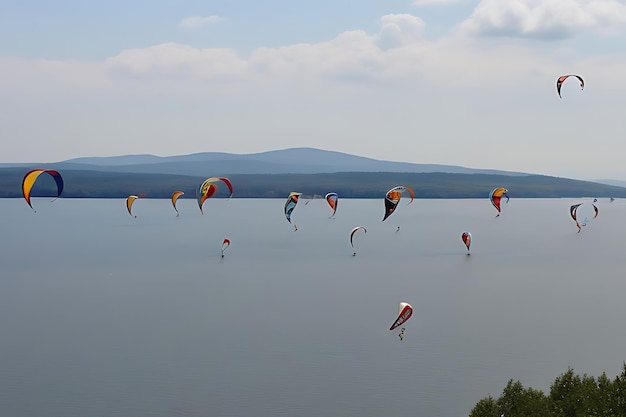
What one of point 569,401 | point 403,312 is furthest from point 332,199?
point 569,401

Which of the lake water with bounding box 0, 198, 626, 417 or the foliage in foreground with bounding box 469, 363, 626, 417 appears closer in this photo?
the foliage in foreground with bounding box 469, 363, 626, 417

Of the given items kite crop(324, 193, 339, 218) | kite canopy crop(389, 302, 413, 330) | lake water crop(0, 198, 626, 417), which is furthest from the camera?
kite crop(324, 193, 339, 218)

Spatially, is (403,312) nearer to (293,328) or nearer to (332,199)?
(293,328)

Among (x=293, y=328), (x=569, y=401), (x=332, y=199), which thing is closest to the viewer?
(x=569, y=401)

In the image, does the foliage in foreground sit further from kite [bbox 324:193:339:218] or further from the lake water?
kite [bbox 324:193:339:218]

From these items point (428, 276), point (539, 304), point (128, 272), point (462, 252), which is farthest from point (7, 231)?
point (539, 304)

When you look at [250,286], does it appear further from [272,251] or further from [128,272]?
[272,251]

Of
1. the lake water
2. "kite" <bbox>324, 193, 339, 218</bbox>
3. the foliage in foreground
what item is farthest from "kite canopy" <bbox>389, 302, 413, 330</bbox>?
"kite" <bbox>324, 193, 339, 218</bbox>

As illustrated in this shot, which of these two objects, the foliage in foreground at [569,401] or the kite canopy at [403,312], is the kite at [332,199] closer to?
the kite canopy at [403,312]
